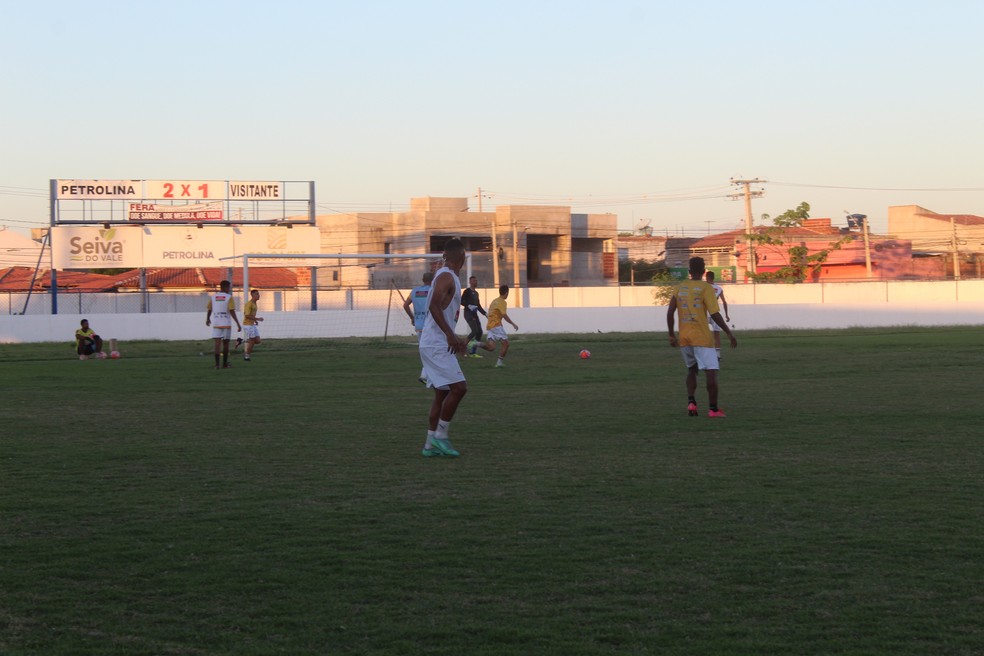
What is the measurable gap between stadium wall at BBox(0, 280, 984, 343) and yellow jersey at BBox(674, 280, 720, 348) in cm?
2619

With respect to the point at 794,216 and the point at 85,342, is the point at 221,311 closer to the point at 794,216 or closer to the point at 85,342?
the point at 85,342

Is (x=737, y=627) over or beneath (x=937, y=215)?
beneath

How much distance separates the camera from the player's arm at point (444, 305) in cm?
968

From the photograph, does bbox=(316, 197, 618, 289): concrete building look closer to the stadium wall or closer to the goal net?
the goal net

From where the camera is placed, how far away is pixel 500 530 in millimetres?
6645

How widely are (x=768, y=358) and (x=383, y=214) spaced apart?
55.3 m

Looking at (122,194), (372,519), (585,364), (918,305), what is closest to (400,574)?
(372,519)

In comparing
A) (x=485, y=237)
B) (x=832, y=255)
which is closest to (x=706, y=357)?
(x=485, y=237)

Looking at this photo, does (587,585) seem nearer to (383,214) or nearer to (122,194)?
(122,194)

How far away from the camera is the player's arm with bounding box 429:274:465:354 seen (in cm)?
968

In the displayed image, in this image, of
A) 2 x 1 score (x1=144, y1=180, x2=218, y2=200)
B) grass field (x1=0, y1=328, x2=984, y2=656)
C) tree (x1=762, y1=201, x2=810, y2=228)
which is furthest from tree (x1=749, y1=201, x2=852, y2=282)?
grass field (x1=0, y1=328, x2=984, y2=656)

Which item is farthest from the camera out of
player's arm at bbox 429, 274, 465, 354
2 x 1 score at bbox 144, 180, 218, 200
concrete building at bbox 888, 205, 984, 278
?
concrete building at bbox 888, 205, 984, 278

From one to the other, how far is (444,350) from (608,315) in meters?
35.7

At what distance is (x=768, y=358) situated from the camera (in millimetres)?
24578
